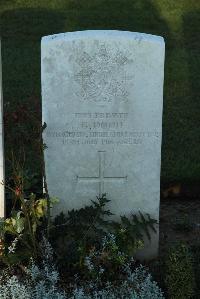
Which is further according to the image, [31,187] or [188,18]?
[188,18]

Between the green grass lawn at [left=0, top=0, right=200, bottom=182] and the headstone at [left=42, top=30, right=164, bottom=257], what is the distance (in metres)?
2.03

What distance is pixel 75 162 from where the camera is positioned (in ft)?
16.7

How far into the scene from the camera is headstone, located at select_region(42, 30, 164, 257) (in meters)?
4.83

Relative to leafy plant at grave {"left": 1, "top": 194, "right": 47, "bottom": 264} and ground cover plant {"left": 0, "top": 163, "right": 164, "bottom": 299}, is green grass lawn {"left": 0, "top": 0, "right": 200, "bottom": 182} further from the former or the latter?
leafy plant at grave {"left": 1, "top": 194, "right": 47, "bottom": 264}

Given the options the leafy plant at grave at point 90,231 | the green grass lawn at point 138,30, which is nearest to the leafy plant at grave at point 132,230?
the leafy plant at grave at point 90,231

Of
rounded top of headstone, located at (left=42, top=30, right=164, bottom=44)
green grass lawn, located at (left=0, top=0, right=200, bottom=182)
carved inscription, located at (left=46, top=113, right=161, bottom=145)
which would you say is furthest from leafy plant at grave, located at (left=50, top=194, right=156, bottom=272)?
green grass lawn, located at (left=0, top=0, right=200, bottom=182)

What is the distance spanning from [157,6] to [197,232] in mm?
9388

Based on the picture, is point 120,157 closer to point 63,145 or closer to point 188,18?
point 63,145

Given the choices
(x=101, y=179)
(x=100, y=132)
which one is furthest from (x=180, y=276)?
(x=100, y=132)

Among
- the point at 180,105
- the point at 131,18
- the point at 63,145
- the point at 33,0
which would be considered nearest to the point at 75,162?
the point at 63,145

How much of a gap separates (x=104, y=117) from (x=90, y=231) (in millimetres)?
872

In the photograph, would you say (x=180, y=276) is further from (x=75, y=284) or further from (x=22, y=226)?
(x=22, y=226)

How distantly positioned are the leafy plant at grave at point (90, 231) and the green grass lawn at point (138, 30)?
209cm

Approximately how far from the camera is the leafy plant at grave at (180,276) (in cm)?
436
